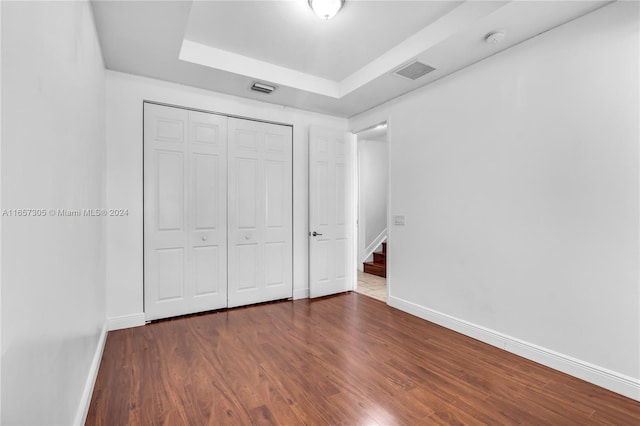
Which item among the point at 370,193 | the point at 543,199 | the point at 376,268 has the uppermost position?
the point at 370,193

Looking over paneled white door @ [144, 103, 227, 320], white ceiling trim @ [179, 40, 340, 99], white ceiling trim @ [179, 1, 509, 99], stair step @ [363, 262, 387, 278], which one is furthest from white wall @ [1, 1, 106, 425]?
stair step @ [363, 262, 387, 278]

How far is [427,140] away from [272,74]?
1.91m

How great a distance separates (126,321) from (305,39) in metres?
3.37

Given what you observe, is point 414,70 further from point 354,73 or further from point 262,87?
point 262,87

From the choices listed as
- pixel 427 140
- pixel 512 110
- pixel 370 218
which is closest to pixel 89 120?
pixel 427 140

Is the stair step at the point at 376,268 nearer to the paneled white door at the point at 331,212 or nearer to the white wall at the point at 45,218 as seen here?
the paneled white door at the point at 331,212

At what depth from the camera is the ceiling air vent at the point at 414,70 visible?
2.98 m

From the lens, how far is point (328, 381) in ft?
7.09

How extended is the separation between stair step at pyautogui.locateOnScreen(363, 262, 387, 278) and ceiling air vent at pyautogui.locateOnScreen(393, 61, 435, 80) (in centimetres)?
350

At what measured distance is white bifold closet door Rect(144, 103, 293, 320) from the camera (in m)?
3.29

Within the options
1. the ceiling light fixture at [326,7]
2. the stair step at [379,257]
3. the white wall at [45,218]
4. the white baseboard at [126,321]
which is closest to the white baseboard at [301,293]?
the white baseboard at [126,321]

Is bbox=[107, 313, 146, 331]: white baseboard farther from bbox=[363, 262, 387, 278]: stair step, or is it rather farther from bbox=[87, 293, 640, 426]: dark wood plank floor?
bbox=[363, 262, 387, 278]: stair step

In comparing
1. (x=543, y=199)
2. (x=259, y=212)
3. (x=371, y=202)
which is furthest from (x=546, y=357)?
(x=371, y=202)

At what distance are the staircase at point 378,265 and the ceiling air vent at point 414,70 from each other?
11.5ft
